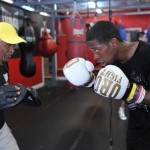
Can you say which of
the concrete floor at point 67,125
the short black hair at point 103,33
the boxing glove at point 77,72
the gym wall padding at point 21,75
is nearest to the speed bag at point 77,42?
the concrete floor at point 67,125

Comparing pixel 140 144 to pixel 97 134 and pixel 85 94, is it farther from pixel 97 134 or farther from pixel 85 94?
pixel 85 94

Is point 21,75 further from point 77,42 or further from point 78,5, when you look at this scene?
point 78,5

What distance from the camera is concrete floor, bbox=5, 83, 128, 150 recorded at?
2586 mm

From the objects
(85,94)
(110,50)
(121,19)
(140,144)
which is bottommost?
(85,94)

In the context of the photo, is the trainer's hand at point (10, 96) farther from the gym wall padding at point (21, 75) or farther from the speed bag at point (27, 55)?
the gym wall padding at point (21, 75)

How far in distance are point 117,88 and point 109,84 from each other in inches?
1.6

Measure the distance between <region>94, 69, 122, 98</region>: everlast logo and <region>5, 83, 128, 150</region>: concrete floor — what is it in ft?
5.08

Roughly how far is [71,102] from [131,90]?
346 centimetres

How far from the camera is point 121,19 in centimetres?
719

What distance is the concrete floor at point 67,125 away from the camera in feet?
8.48

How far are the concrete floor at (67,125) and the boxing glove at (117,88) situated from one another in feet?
5.02

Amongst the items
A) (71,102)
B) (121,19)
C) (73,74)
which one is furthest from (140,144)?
(121,19)

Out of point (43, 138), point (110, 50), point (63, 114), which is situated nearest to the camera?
point (110, 50)

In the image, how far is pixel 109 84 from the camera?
1.07 metres
